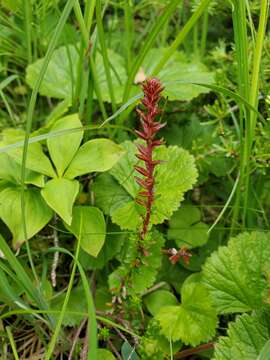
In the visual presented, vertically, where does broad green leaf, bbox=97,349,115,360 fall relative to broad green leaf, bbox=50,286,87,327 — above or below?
below

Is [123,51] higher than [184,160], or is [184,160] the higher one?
[123,51]

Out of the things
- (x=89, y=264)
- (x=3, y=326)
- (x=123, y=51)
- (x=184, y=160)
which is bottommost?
(x=3, y=326)

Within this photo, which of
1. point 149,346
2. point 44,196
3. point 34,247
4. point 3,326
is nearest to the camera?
point 149,346

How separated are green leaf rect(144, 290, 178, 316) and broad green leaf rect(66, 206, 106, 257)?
255 millimetres

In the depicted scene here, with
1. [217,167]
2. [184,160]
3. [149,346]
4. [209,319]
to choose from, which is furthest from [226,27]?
[149,346]

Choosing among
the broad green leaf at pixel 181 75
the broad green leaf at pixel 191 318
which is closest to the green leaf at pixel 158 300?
the broad green leaf at pixel 191 318

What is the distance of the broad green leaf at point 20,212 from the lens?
1293mm

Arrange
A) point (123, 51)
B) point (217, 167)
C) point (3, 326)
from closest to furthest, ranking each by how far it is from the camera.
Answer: point (3, 326) < point (217, 167) < point (123, 51)

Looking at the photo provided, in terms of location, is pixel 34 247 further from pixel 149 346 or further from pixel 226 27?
pixel 226 27

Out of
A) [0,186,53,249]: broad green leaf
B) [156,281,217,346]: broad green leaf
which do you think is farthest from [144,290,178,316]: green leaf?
[0,186,53,249]: broad green leaf

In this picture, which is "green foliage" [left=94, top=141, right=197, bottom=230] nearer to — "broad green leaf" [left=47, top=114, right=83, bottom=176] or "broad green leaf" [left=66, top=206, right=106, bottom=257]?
"broad green leaf" [left=66, top=206, right=106, bottom=257]

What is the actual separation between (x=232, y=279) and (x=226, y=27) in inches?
47.4

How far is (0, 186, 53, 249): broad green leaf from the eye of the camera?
129 cm

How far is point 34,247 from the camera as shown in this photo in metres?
1.53
